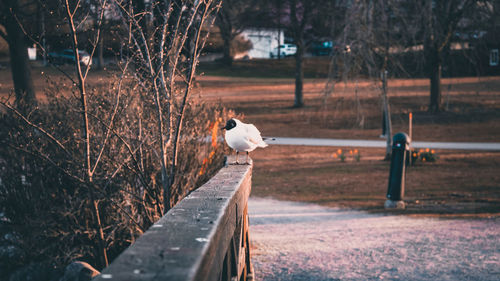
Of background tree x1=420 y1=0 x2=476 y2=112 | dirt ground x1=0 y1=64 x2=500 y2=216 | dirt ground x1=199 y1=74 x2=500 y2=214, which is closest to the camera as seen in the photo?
dirt ground x1=0 y1=64 x2=500 y2=216

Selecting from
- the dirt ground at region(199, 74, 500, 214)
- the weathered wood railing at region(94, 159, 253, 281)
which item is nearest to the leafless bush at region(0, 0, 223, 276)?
the dirt ground at region(199, 74, 500, 214)

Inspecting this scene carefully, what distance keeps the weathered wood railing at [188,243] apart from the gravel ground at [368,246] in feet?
13.1

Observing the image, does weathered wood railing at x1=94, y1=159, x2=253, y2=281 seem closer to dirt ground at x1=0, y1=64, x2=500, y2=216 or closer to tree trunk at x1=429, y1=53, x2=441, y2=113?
dirt ground at x1=0, y1=64, x2=500, y2=216

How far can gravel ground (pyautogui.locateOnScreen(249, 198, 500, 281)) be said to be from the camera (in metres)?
7.04

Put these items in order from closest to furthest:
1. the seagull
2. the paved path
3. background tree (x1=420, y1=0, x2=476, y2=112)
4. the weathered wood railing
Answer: the weathered wood railing, the seagull, background tree (x1=420, y1=0, x2=476, y2=112), the paved path

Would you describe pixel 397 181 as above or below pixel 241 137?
below

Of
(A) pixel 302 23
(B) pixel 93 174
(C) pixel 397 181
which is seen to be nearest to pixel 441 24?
(A) pixel 302 23

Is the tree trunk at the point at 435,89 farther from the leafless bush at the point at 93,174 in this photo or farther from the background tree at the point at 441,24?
the leafless bush at the point at 93,174

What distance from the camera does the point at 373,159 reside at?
15.9m

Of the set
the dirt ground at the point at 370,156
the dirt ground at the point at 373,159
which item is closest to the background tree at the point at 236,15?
the dirt ground at the point at 370,156

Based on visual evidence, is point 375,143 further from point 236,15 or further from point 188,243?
point 236,15

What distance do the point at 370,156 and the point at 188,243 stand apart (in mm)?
14681

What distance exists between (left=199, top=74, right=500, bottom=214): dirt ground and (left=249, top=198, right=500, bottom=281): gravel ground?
101cm

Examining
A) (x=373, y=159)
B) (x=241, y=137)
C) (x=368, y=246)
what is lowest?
(x=368, y=246)
